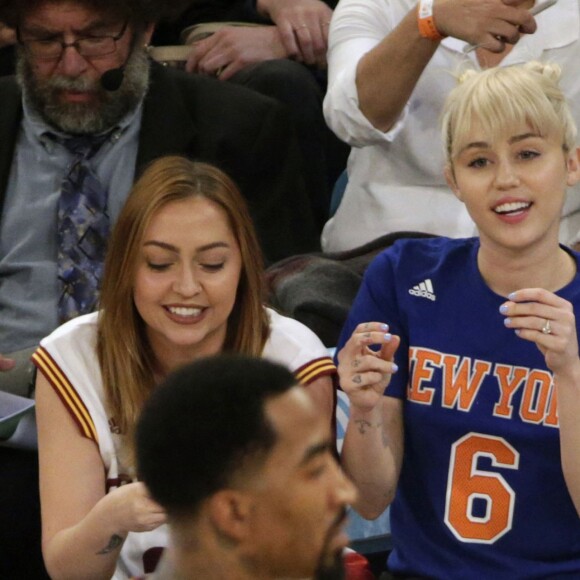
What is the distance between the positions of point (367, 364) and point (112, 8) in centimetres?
156

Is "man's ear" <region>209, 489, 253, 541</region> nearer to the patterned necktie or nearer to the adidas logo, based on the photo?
the adidas logo

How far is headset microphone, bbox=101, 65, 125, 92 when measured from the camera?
3461 mm

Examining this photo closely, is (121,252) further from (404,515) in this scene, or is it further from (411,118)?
(411,118)

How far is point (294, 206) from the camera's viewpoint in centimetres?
357

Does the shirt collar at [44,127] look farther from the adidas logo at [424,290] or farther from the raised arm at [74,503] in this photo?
the adidas logo at [424,290]

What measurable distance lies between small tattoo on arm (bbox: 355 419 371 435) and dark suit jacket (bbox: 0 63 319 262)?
110cm

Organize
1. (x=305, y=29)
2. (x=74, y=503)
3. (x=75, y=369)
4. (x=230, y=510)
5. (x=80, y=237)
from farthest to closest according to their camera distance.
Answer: (x=305, y=29), (x=80, y=237), (x=75, y=369), (x=74, y=503), (x=230, y=510)

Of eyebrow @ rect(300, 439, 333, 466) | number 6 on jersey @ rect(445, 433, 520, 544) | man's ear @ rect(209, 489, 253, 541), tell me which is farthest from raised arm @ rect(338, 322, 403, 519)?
man's ear @ rect(209, 489, 253, 541)

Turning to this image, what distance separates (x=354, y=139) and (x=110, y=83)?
0.61m

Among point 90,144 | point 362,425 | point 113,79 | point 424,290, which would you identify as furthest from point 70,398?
point 113,79

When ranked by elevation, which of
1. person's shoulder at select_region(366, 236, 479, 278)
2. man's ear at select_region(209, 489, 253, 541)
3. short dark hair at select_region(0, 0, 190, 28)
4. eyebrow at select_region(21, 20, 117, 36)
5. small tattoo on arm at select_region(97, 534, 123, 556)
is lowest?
small tattoo on arm at select_region(97, 534, 123, 556)

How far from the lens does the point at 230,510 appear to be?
151 centimetres

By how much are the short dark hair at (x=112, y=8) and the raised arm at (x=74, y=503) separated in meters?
1.22

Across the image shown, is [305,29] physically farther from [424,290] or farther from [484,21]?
[424,290]
